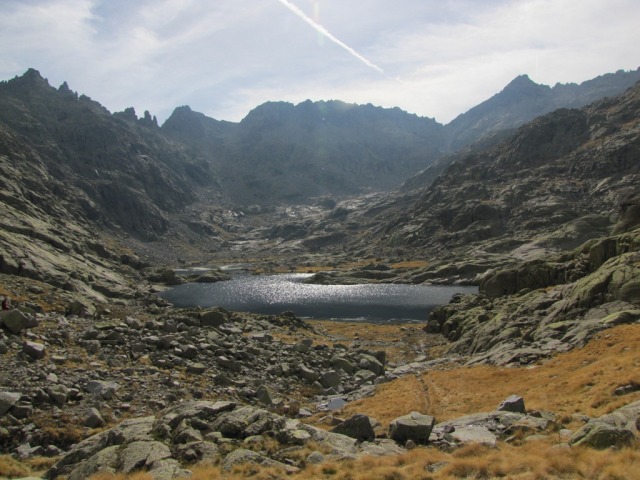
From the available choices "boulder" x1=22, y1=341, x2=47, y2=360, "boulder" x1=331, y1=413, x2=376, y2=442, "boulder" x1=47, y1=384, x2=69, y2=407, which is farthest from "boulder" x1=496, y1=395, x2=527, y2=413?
"boulder" x1=22, y1=341, x2=47, y2=360

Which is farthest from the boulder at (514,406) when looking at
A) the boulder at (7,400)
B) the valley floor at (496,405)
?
the boulder at (7,400)

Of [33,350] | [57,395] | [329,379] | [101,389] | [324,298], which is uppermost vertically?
[33,350]

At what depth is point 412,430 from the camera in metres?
18.9

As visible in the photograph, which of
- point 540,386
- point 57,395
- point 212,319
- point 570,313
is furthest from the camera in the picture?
point 212,319

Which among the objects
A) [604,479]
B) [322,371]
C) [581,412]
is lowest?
[322,371]

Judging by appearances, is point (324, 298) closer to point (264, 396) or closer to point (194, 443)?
point (264, 396)

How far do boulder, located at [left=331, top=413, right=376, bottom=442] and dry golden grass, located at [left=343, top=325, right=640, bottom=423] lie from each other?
6827mm

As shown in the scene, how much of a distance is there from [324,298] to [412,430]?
4856 inches

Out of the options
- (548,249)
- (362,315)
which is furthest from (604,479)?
(548,249)

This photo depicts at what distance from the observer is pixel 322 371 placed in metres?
42.7

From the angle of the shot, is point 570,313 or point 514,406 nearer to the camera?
point 514,406

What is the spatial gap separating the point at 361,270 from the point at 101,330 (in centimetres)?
16633

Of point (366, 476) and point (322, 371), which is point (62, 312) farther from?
point (366, 476)

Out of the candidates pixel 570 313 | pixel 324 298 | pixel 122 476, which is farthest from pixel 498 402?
pixel 324 298
